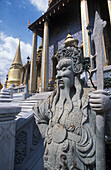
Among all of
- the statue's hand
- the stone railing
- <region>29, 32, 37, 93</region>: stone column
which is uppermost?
<region>29, 32, 37, 93</region>: stone column

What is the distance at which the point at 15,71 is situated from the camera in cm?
2505

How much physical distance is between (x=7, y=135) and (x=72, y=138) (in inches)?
58.2

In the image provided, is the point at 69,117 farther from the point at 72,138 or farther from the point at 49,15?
the point at 49,15

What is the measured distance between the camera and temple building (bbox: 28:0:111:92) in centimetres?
948

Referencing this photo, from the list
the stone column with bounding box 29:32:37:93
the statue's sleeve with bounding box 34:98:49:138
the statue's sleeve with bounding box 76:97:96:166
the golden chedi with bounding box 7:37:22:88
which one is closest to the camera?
the statue's sleeve with bounding box 76:97:96:166

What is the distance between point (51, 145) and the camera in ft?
5.02

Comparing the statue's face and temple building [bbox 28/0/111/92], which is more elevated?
temple building [bbox 28/0/111/92]

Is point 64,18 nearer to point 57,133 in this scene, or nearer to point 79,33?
point 79,33

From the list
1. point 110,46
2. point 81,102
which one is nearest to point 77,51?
point 81,102

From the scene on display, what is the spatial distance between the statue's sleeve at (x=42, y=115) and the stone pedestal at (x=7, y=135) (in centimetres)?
61

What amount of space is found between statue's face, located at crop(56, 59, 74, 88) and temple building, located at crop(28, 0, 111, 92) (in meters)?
7.18

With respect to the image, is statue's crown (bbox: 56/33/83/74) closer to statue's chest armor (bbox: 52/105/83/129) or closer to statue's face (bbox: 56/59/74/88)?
statue's face (bbox: 56/59/74/88)

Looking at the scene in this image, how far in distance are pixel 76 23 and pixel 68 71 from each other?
13105 millimetres

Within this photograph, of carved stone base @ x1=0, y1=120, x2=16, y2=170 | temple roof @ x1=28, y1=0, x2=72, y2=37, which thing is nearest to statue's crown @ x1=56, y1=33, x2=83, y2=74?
carved stone base @ x1=0, y1=120, x2=16, y2=170
